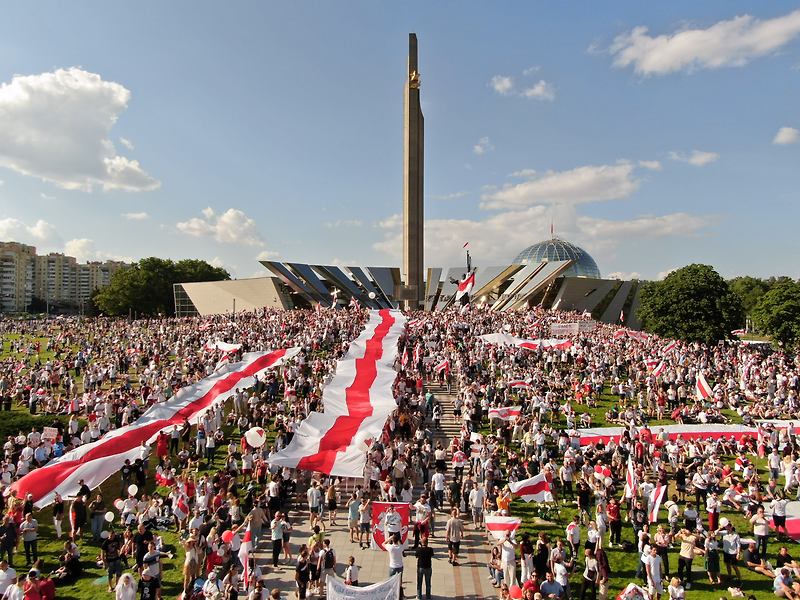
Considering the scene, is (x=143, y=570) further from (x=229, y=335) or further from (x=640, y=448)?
(x=229, y=335)

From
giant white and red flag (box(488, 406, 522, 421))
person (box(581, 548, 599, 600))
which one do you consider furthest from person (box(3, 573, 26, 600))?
giant white and red flag (box(488, 406, 522, 421))

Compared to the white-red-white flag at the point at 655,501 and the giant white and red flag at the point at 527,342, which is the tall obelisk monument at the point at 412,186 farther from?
the white-red-white flag at the point at 655,501

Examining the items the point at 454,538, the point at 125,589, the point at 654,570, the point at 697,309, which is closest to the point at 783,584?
the point at 654,570

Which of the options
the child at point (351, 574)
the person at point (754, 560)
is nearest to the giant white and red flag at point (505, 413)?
the person at point (754, 560)

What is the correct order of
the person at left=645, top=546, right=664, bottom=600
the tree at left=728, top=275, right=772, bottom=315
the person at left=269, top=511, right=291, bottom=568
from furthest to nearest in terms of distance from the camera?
the tree at left=728, top=275, right=772, bottom=315 < the person at left=269, top=511, right=291, bottom=568 < the person at left=645, top=546, right=664, bottom=600

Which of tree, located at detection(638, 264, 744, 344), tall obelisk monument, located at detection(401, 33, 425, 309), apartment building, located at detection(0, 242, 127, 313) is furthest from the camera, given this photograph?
apartment building, located at detection(0, 242, 127, 313)

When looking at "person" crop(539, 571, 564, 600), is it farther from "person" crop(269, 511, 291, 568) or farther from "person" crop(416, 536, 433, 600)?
"person" crop(269, 511, 291, 568)

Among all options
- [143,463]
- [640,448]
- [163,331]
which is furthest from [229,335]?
[640,448]

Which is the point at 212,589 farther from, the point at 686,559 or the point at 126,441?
the point at 686,559
